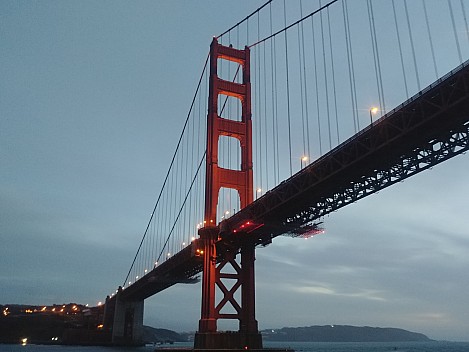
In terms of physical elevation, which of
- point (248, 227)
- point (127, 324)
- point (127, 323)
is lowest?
point (127, 324)

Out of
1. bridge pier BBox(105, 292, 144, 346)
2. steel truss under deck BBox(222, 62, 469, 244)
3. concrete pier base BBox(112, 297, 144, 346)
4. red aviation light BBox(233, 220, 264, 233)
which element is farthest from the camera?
concrete pier base BBox(112, 297, 144, 346)

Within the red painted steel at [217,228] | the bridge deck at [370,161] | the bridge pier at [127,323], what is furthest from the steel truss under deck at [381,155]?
the bridge pier at [127,323]

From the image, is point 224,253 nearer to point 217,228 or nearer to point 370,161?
point 217,228

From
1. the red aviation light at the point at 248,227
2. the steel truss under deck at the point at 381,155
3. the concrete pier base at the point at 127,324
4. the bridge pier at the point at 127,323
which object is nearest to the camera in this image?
the steel truss under deck at the point at 381,155

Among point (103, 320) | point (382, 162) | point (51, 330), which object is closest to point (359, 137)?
point (382, 162)

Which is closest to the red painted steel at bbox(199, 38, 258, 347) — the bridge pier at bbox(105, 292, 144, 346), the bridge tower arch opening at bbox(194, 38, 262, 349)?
the bridge tower arch opening at bbox(194, 38, 262, 349)

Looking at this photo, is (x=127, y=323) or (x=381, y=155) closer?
(x=381, y=155)

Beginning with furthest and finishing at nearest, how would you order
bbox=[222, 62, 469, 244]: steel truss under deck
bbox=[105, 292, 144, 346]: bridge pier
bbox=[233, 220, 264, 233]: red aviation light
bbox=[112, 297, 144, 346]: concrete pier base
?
1. bbox=[112, 297, 144, 346]: concrete pier base
2. bbox=[105, 292, 144, 346]: bridge pier
3. bbox=[233, 220, 264, 233]: red aviation light
4. bbox=[222, 62, 469, 244]: steel truss under deck

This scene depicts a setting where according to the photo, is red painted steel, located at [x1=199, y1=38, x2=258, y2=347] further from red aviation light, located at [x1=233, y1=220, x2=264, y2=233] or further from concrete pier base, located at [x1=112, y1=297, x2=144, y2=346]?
concrete pier base, located at [x1=112, y1=297, x2=144, y2=346]

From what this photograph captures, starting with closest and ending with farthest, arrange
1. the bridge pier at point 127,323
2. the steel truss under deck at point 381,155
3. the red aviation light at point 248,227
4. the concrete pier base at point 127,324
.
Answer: the steel truss under deck at point 381,155
the red aviation light at point 248,227
the bridge pier at point 127,323
the concrete pier base at point 127,324

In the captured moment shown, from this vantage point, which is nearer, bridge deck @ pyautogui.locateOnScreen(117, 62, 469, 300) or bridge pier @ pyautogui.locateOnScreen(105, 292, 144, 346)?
bridge deck @ pyautogui.locateOnScreen(117, 62, 469, 300)

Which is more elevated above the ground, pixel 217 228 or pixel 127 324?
pixel 217 228

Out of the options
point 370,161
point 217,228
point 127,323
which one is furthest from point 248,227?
point 127,323

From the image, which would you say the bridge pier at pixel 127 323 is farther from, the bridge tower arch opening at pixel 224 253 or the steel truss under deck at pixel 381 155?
the steel truss under deck at pixel 381 155
